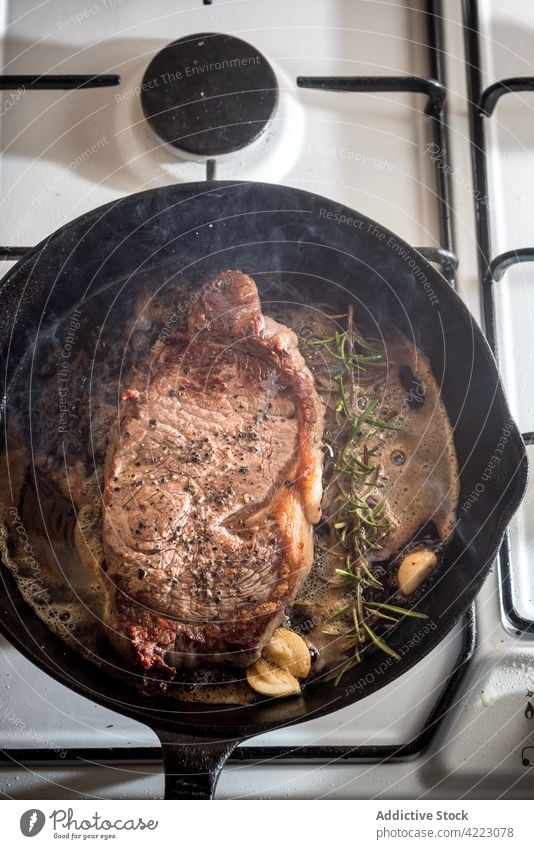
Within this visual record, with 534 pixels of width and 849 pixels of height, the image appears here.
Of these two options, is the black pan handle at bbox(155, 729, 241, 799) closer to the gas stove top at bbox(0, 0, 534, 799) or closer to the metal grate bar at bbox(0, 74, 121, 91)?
the gas stove top at bbox(0, 0, 534, 799)

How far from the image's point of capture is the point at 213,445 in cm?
109

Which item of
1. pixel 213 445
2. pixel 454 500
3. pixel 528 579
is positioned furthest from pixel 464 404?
pixel 213 445

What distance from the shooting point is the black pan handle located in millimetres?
927

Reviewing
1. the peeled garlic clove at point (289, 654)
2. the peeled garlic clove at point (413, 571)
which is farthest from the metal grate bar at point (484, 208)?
the peeled garlic clove at point (289, 654)

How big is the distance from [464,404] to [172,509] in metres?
0.47

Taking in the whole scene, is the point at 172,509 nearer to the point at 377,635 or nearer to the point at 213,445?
the point at 213,445

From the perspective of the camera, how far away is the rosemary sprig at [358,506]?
3.69 feet

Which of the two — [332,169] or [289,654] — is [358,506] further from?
[332,169]

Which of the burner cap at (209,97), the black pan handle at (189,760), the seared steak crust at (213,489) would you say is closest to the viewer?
the black pan handle at (189,760)

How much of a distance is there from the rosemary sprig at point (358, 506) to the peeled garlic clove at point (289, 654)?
5 centimetres

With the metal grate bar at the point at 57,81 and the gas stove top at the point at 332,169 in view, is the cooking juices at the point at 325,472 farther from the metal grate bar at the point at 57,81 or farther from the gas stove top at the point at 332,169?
the metal grate bar at the point at 57,81

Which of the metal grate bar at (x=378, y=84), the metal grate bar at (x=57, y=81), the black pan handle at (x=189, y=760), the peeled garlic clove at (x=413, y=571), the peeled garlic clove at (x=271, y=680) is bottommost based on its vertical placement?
the black pan handle at (x=189, y=760)

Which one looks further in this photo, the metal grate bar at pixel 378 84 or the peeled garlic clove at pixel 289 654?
the metal grate bar at pixel 378 84

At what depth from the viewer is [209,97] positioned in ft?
4.15
